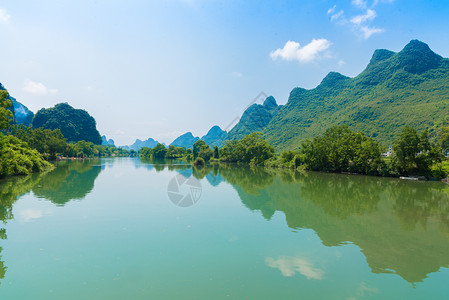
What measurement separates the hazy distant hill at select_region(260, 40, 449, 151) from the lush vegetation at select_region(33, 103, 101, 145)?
108m

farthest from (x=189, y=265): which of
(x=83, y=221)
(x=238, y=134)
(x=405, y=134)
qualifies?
(x=238, y=134)

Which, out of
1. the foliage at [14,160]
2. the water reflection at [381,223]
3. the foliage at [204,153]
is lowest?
the water reflection at [381,223]

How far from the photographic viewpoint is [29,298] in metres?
4.96

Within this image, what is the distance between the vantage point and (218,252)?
754cm

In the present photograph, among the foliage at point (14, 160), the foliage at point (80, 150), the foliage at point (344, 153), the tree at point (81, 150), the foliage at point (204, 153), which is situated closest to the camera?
the foliage at point (14, 160)

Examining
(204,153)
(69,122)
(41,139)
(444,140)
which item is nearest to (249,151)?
(204,153)

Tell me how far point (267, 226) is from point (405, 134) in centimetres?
3035

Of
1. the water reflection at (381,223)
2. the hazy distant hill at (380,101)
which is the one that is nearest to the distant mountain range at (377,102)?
the hazy distant hill at (380,101)

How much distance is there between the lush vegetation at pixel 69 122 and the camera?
154 meters

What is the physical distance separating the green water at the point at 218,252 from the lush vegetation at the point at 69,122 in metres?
167

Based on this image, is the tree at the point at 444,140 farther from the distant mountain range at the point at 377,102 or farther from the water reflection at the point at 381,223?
the distant mountain range at the point at 377,102

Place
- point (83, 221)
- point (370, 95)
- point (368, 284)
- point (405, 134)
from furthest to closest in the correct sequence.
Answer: point (370, 95) → point (405, 134) → point (83, 221) → point (368, 284)

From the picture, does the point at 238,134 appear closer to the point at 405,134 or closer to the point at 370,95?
the point at 370,95

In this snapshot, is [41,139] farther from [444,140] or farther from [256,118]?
[256,118]
